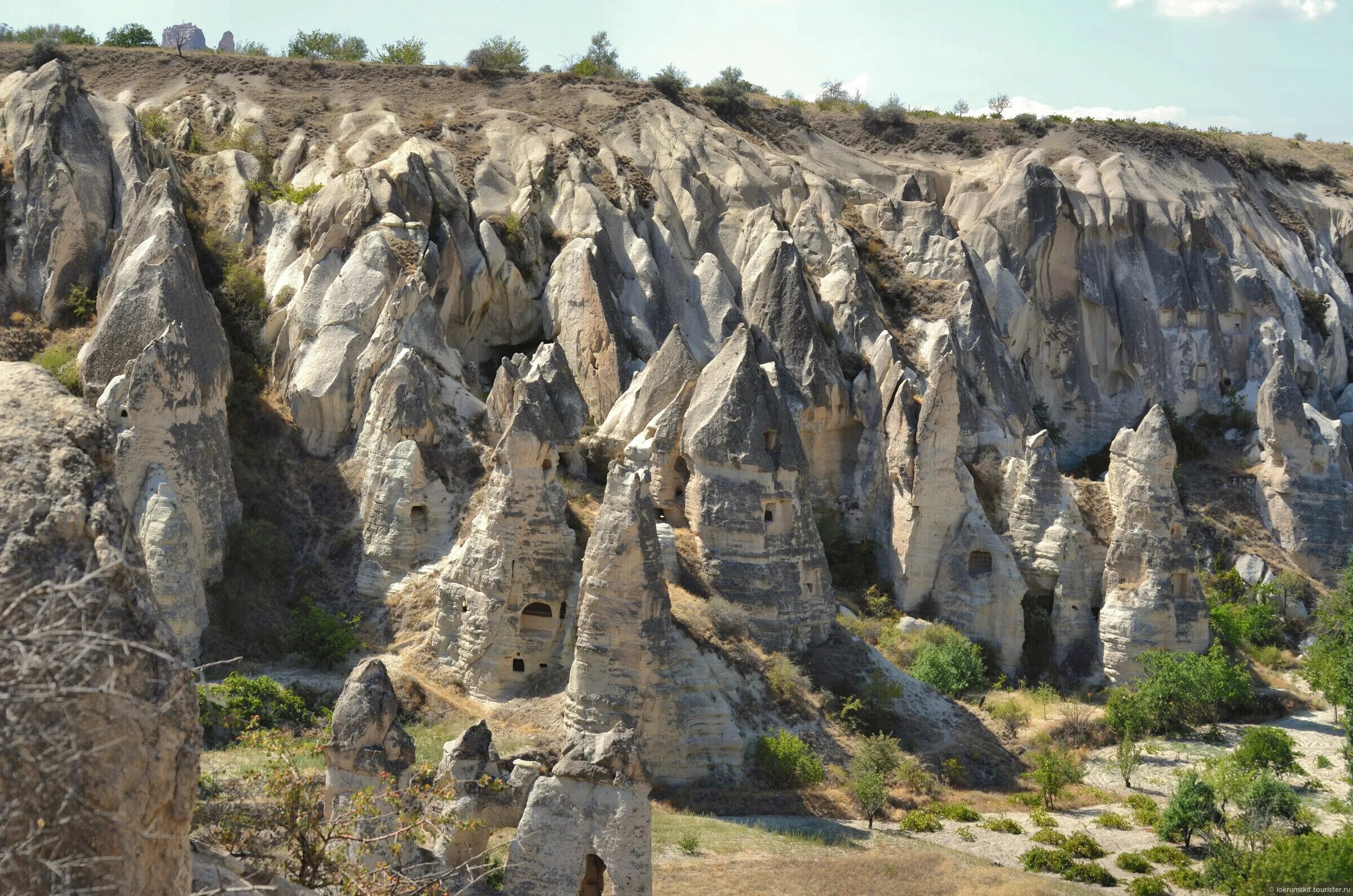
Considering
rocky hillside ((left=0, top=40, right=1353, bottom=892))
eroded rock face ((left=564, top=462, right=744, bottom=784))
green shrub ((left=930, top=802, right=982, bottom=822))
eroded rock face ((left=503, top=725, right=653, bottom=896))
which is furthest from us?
rocky hillside ((left=0, top=40, right=1353, bottom=892))

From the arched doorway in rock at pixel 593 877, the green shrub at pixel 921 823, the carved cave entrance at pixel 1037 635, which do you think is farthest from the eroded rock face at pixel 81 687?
the carved cave entrance at pixel 1037 635

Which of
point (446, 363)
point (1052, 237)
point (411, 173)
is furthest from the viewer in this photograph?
point (1052, 237)

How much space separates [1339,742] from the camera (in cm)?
2353

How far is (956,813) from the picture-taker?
737 inches

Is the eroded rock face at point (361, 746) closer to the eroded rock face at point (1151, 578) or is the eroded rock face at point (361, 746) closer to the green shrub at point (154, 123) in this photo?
the eroded rock face at point (1151, 578)

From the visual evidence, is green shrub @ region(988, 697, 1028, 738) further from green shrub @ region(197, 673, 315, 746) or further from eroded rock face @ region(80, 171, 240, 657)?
eroded rock face @ region(80, 171, 240, 657)

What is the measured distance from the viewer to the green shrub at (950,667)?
23516 millimetres

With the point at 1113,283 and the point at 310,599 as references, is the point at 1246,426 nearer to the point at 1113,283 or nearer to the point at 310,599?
the point at 1113,283

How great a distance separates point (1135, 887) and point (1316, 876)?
2.71 metres

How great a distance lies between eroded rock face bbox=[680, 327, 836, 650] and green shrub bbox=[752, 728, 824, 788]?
2675mm

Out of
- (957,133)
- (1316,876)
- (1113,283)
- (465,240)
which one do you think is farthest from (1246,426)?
(1316,876)

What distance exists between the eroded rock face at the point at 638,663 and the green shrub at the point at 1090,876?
4.85 meters

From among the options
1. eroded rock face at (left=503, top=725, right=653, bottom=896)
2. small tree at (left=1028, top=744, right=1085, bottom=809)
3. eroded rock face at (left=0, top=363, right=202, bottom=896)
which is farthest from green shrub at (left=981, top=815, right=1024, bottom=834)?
eroded rock face at (left=0, top=363, right=202, bottom=896)

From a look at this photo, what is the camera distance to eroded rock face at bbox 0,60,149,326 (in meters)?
27.9
